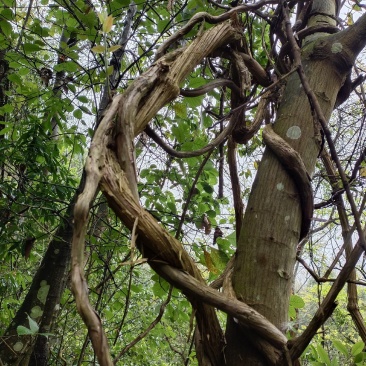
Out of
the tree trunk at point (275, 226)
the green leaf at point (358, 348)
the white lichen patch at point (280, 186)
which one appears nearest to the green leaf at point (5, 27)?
the tree trunk at point (275, 226)

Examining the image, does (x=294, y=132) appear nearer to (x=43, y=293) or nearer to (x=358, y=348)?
(x=358, y=348)

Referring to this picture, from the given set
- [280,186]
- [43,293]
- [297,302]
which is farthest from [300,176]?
[43,293]

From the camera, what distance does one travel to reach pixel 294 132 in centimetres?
79

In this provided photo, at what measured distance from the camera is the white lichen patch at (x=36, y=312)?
1471 mm

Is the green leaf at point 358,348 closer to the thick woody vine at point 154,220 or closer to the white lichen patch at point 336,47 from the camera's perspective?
the thick woody vine at point 154,220

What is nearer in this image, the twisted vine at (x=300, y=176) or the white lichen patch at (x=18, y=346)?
the twisted vine at (x=300, y=176)

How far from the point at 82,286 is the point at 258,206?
0.43m

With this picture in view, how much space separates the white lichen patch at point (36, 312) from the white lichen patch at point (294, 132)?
1.14 metres

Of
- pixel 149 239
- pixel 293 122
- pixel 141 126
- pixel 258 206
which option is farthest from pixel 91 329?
pixel 293 122

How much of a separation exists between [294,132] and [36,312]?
1150mm

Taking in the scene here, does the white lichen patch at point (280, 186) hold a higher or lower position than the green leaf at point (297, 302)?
higher

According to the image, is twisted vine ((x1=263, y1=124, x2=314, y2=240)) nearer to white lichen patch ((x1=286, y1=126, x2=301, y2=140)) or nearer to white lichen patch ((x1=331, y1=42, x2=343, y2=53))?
white lichen patch ((x1=286, y1=126, x2=301, y2=140))

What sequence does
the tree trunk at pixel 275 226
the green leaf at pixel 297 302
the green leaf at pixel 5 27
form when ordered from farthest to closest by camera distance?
the green leaf at pixel 5 27
the green leaf at pixel 297 302
the tree trunk at pixel 275 226

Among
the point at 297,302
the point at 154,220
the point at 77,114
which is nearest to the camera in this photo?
the point at 154,220
